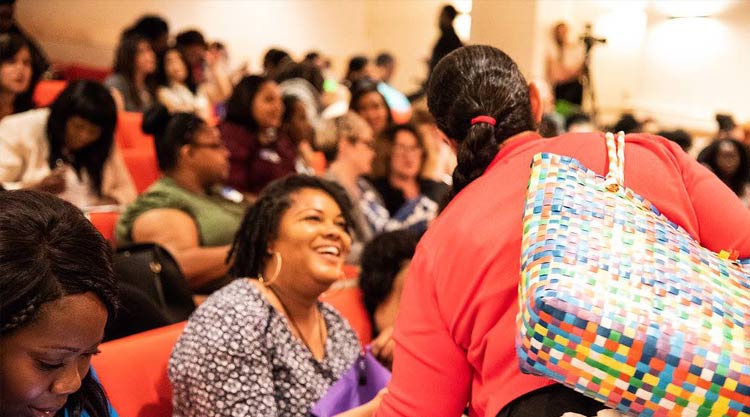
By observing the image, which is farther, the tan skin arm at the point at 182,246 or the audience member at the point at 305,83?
the audience member at the point at 305,83

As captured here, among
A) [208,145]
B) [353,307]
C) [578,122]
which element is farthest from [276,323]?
[578,122]

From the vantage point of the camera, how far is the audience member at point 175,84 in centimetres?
614

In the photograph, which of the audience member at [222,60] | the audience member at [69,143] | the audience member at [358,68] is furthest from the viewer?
the audience member at [358,68]

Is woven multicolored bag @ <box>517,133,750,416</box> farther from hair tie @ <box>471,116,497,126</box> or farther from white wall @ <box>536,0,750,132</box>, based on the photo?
white wall @ <box>536,0,750,132</box>

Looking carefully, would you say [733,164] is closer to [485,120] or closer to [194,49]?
[485,120]

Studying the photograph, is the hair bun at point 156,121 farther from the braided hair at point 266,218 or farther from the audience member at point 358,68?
the audience member at point 358,68

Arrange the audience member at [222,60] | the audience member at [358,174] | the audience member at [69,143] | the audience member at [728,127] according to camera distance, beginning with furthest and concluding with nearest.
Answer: the audience member at [222,60] → the audience member at [728,127] → the audience member at [358,174] → the audience member at [69,143]

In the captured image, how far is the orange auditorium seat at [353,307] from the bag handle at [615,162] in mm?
1423

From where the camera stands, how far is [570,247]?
97 cm

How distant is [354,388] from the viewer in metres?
1.94

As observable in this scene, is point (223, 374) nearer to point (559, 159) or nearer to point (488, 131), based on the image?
point (488, 131)

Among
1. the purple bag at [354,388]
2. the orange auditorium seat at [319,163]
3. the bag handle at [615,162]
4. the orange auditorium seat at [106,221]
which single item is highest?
the bag handle at [615,162]

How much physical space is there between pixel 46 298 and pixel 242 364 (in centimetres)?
70

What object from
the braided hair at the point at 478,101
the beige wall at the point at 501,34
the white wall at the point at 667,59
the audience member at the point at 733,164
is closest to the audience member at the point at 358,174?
the beige wall at the point at 501,34
